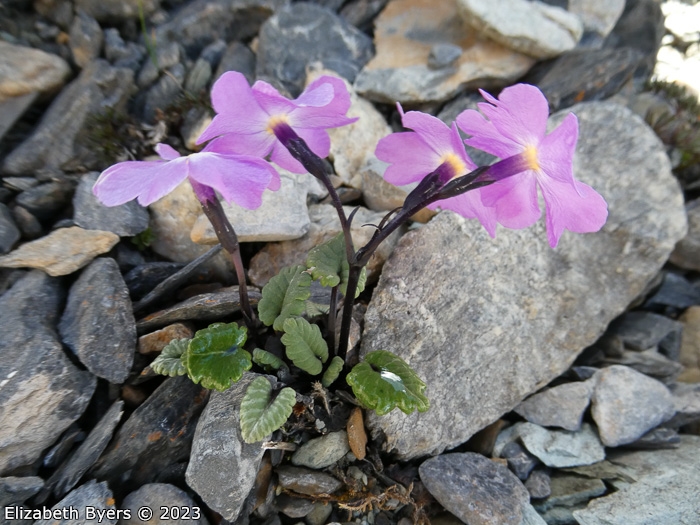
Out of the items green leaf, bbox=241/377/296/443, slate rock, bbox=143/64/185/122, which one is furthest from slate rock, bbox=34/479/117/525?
A: slate rock, bbox=143/64/185/122

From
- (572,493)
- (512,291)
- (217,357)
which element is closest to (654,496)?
(572,493)

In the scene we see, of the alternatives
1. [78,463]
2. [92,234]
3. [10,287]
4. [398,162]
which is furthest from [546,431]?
[10,287]

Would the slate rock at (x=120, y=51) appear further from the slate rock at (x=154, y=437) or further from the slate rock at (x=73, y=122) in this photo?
the slate rock at (x=154, y=437)

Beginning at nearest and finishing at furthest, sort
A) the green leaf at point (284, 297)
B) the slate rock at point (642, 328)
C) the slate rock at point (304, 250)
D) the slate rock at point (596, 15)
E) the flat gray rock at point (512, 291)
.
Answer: the green leaf at point (284, 297) < the flat gray rock at point (512, 291) < the slate rock at point (304, 250) < the slate rock at point (642, 328) < the slate rock at point (596, 15)

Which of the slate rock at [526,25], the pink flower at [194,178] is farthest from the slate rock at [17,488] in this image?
the slate rock at [526,25]

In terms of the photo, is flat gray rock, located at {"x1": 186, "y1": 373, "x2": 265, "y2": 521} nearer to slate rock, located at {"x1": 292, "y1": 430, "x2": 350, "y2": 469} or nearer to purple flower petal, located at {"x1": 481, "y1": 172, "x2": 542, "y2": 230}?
slate rock, located at {"x1": 292, "y1": 430, "x2": 350, "y2": 469}
